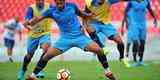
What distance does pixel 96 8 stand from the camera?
9812 millimetres

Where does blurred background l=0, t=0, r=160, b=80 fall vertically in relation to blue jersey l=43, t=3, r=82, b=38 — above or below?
below

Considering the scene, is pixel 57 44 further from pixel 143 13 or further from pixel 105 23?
pixel 143 13

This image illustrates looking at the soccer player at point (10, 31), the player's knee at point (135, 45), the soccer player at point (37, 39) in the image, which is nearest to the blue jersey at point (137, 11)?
the player's knee at point (135, 45)

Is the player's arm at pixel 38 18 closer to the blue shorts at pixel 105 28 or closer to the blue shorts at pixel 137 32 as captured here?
the blue shorts at pixel 105 28

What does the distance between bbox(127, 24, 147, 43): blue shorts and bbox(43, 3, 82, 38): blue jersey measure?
55.8 inches

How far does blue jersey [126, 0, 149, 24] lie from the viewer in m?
10.5

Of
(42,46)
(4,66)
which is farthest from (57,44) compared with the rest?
(4,66)

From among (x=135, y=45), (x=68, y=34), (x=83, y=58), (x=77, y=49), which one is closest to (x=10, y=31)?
(x=83, y=58)

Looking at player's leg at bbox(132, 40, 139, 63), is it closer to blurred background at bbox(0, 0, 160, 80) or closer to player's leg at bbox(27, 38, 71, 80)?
blurred background at bbox(0, 0, 160, 80)

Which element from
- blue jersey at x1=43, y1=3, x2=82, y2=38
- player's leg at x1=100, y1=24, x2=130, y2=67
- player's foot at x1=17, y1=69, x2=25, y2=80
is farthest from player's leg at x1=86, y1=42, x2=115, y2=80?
player's foot at x1=17, y1=69, x2=25, y2=80

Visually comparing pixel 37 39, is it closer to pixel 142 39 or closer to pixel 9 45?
pixel 9 45

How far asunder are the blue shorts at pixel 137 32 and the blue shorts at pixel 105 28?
1.49 ft

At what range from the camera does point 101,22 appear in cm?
1008

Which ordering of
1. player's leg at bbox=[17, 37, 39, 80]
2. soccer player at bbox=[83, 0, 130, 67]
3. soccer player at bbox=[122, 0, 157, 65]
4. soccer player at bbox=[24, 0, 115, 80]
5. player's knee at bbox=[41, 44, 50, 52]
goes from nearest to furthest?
soccer player at bbox=[24, 0, 115, 80]
soccer player at bbox=[83, 0, 130, 67]
player's knee at bbox=[41, 44, 50, 52]
player's leg at bbox=[17, 37, 39, 80]
soccer player at bbox=[122, 0, 157, 65]
